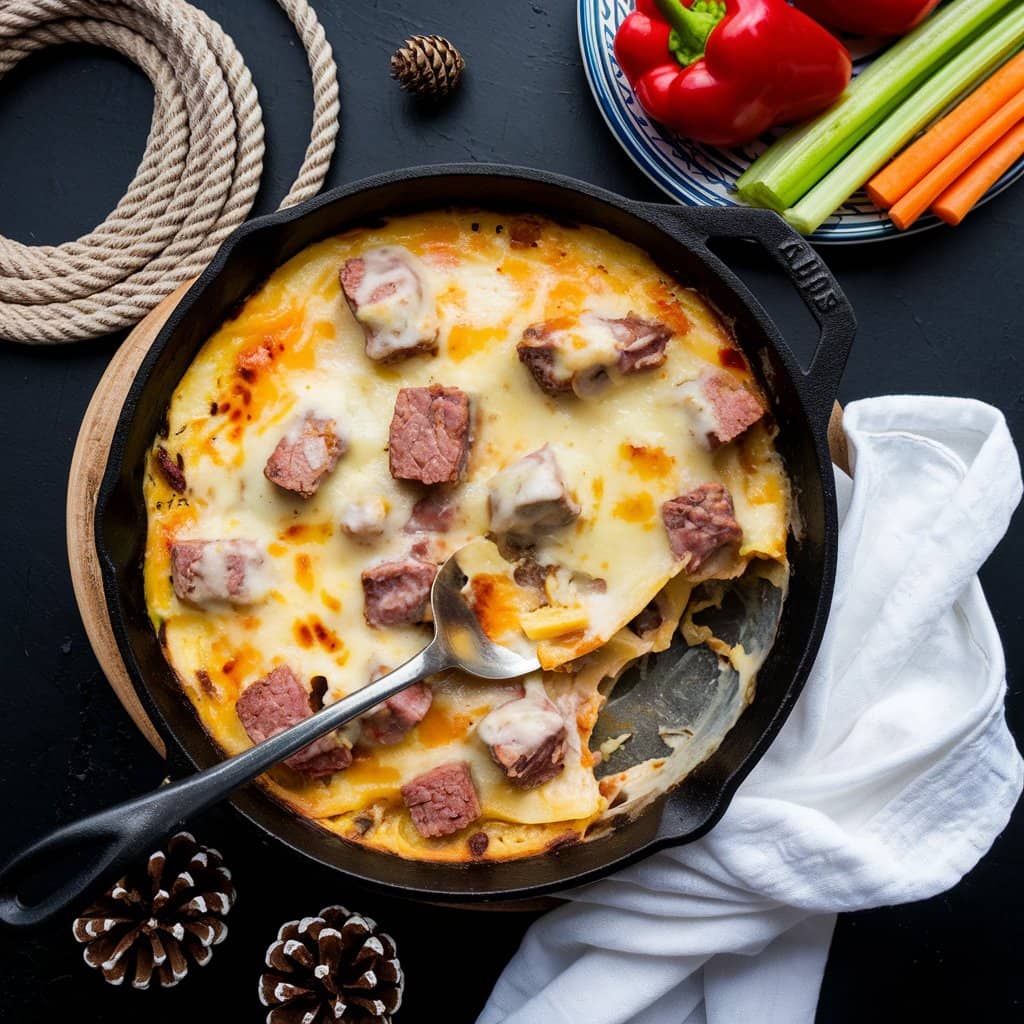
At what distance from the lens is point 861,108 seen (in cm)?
310

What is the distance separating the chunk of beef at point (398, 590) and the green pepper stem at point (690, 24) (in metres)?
1.71

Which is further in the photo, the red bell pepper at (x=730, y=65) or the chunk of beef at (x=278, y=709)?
the red bell pepper at (x=730, y=65)

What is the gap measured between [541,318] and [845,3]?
1.39 m

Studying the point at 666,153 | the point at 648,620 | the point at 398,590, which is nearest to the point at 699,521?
the point at 648,620

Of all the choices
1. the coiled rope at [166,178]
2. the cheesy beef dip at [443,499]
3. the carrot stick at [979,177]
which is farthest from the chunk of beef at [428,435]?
the carrot stick at [979,177]

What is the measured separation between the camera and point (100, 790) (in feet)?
10.5

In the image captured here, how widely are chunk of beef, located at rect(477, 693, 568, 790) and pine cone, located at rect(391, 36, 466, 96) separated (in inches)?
72.5

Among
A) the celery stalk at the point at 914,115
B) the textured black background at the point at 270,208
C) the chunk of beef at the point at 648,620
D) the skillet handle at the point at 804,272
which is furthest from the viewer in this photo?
the textured black background at the point at 270,208

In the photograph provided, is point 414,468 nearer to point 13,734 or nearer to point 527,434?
point 527,434

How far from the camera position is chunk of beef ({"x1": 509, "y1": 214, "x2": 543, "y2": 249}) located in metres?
2.73

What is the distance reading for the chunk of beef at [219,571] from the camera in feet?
8.33

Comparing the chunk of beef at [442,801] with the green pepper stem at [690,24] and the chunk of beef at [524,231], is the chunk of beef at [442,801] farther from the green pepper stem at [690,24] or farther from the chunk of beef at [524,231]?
the green pepper stem at [690,24]

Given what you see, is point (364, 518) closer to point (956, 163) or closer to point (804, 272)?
point (804, 272)

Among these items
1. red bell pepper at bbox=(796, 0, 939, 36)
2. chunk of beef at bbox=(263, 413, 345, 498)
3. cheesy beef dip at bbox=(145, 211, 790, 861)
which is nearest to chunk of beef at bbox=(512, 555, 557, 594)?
cheesy beef dip at bbox=(145, 211, 790, 861)
